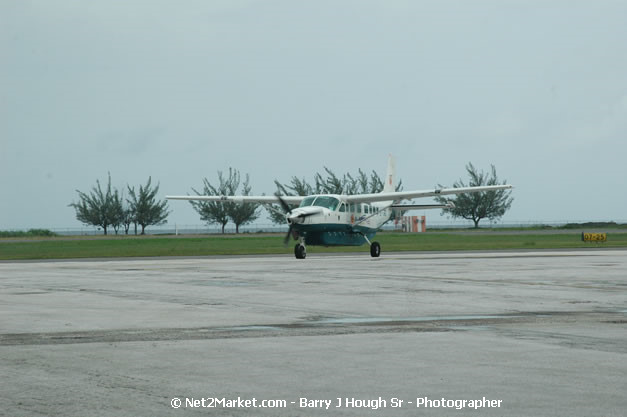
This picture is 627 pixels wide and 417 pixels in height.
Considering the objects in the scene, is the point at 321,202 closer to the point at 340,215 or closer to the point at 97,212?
the point at 340,215

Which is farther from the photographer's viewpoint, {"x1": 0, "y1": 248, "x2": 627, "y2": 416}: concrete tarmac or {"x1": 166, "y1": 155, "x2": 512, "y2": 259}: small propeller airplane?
{"x1": 166, "y1": 155, "x2": 512, "y2": 259}: small propeller airplane

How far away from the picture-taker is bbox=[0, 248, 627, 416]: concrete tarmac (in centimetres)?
692

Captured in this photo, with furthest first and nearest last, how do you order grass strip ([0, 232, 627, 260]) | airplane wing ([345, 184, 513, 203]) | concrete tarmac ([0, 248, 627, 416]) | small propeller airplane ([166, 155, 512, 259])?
1. grass strip ([0, 232, 627, 260])
2. airplane wing ([345, 184, 513, 203])
3. small propeller airplane ([166, 155, 512, 259])
4. concrete tarmac ([0, 248, 627, 416])

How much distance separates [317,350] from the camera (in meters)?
9.88

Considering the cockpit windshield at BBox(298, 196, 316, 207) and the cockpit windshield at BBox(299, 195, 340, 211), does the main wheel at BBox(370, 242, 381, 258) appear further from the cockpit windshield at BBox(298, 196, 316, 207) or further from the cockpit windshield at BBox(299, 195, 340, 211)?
the cockpit windshield at BBox(298, 196, 316, 207)

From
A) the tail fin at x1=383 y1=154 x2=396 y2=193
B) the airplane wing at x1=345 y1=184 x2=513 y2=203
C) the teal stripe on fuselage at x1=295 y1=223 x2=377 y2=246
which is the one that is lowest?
the teal stripe on fuselage at x1=295 y1=223 x2=377 y2=246

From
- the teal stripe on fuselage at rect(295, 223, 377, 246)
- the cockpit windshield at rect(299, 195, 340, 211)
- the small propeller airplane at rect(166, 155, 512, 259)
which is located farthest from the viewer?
the cockpit windshield at rect(299, 195, 340, 211)

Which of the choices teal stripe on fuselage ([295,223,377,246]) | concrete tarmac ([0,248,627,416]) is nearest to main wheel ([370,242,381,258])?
teal stripe on fuselage ([295,223,377,246])

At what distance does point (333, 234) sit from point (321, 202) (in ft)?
5.84

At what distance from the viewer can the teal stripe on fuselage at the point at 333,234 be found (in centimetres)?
4065

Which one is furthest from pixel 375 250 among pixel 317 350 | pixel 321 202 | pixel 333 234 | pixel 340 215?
pixel 317 350

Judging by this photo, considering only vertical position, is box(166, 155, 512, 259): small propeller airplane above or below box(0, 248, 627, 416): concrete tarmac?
above

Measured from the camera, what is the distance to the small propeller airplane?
132 ft

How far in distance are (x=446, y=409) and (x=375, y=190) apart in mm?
117543
